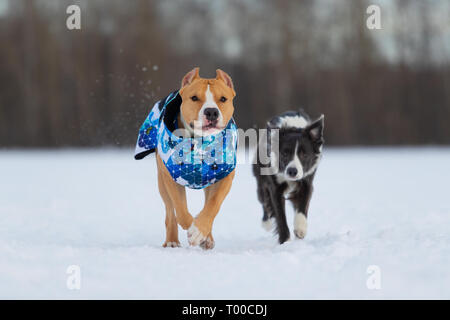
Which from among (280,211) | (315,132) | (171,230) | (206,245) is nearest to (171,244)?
(171,230)

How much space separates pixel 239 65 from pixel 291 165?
58.0ft

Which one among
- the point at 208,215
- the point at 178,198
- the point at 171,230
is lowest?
the point at 171,230

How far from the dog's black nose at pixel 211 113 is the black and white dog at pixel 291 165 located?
1.14m

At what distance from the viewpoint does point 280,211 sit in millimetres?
5223

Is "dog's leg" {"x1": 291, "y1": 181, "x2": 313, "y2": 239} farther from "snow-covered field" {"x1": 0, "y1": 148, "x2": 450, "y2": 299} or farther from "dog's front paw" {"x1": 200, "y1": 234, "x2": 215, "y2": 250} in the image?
"dog's front paw" {"x1": 200, "y1": 234, "x2": 215, "y2": 250}

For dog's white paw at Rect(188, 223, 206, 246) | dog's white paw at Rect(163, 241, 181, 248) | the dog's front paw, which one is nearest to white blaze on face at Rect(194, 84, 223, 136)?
dog's white paw at Rect(188, 223, 206, 246)

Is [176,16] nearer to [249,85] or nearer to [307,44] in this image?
[249,85]

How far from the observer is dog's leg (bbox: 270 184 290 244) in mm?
5105

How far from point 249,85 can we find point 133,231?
17086 millimetres

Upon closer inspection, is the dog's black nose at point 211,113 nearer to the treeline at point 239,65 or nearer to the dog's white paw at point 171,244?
the dog's white paw at point 171,244

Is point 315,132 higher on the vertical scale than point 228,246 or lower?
higher

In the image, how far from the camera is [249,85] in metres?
22.4

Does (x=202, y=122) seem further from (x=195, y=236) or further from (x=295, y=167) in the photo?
(x=295, y=167)
